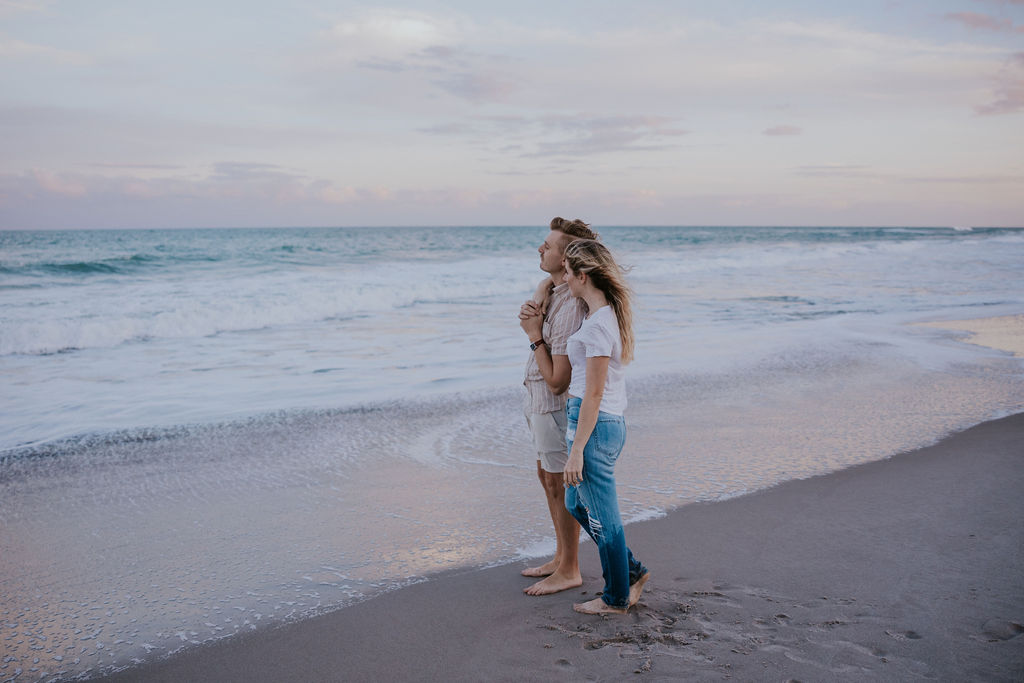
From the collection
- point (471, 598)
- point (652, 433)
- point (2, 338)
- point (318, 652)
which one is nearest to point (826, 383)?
point (652, 433)

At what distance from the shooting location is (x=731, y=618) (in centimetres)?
329

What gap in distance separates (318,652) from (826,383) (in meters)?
7.02

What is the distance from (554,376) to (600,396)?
0.37 meters

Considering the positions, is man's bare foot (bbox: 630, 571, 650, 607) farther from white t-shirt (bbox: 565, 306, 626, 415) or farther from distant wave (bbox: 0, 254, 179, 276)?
distant wave (bbox: 0, 254, 179, 276)

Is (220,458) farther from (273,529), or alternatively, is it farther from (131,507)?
(273,529)

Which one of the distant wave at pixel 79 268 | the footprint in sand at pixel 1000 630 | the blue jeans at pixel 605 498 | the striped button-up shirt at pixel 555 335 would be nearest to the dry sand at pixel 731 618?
the footprint in sand at pixel 1000 630

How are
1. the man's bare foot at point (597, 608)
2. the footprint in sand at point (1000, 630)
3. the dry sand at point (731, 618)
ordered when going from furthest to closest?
the man's bare foot at point (597, 608)
the footprint in sand at point (1000, 630)
the dry sand at point (731, 618)

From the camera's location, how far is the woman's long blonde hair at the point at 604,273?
3230mm

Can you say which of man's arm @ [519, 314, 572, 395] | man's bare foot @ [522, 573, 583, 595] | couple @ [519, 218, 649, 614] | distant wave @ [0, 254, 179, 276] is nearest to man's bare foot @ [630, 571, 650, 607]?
couple @ [519, 218, 649, 614]

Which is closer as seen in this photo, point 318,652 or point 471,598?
point 318,652

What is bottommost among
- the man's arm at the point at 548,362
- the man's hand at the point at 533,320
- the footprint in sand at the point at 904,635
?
the footprint in sand at the point at 904,635

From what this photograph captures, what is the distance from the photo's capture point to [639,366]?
9547 mm

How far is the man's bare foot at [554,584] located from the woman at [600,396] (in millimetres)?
324

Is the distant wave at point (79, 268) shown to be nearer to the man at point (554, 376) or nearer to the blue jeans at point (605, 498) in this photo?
the man at point (554, 376)
